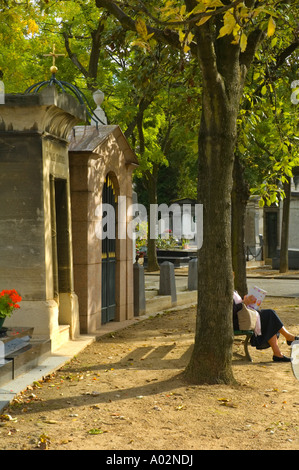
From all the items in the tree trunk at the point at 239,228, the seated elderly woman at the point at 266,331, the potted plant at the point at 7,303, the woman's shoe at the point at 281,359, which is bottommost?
the woman's shoe at the point at 281,359

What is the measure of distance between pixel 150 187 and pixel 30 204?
1868 cm

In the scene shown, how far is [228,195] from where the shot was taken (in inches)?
307

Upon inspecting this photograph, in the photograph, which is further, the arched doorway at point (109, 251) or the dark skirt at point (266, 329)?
the arched doorway at point (109, 251)

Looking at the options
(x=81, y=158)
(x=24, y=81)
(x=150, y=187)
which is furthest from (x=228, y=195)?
(x=150, y=187)

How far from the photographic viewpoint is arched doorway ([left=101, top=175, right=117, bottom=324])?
40.4 feet

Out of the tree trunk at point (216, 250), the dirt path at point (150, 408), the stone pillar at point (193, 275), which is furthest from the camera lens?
the stone pillar at point (193, 275)

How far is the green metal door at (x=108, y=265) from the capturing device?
484 inches

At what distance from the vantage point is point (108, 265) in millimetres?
12453

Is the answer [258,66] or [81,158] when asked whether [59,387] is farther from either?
[258,66]

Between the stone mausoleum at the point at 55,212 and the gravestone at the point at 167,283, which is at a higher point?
the stone mausoleum at the point at 55,212

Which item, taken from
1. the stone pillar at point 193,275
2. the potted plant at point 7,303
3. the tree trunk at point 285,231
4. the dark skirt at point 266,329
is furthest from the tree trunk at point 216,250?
the tree trunk at point 285,231

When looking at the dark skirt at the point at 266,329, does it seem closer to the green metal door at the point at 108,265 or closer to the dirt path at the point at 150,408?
the dirt path at the point at 150,408

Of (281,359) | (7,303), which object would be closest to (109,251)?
(281,359)

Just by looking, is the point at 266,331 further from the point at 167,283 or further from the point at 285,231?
the point at 285,231
